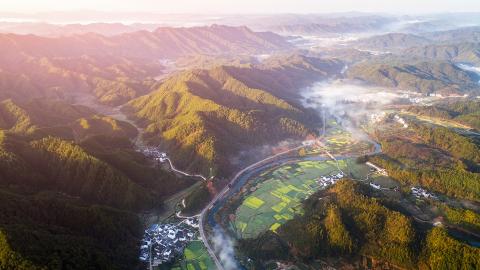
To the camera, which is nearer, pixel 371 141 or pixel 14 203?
pixel 14 203

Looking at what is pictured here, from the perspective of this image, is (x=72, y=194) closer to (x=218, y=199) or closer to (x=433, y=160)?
(x=218, y=199)

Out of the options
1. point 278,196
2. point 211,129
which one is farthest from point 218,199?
point 211,129

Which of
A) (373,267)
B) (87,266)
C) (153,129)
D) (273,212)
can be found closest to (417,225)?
(373,267)

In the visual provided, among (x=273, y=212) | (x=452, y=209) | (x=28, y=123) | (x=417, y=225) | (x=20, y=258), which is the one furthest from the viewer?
(x=28, y=123)

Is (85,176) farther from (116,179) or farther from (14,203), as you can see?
(14,203)

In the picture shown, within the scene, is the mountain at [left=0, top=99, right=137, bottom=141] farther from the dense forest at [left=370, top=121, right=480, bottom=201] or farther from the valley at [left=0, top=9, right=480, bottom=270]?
the dense forest at [left=370, top=121, right=480, bottom=201]

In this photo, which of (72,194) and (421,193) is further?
(421,193)
